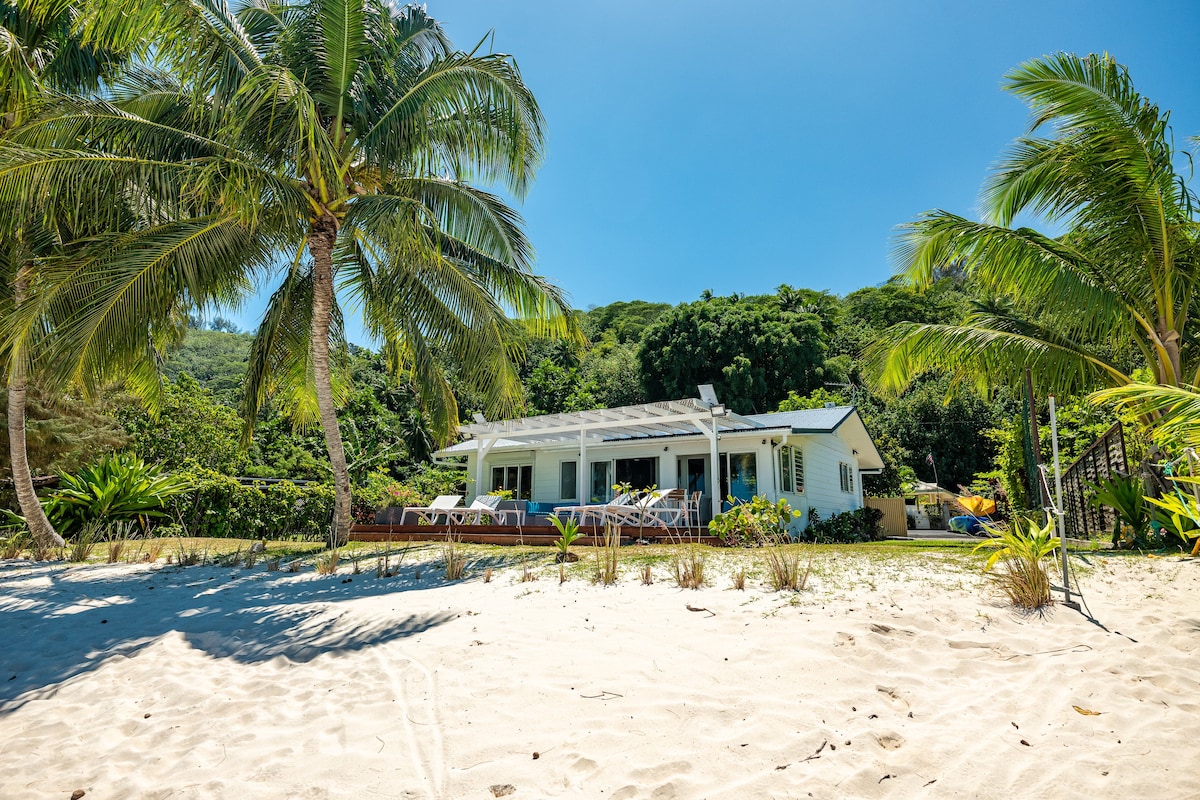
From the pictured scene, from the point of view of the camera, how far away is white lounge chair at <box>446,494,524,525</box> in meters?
15.1

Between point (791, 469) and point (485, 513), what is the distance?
809 cm

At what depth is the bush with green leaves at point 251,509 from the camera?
52.3 feet

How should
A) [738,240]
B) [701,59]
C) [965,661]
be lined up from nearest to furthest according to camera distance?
[965,661] < [701,59] < [738,240]

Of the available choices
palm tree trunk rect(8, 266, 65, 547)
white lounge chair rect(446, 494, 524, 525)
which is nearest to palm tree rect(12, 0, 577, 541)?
palm tree trunk rect(8, 266, 65, 547)

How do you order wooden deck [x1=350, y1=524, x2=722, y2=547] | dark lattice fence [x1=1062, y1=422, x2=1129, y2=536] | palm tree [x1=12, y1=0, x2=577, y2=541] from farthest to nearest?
wooden deck [x1=350, y1=524, x2=722, y2=547]
dark lattice fence [x1=1062, y1=422, x2=1129, y2=536]
palm tree [x1=12, y1=0, x2=577, y2=541]

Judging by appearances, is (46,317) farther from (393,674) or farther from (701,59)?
(701,59)

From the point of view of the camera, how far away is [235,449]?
68.6 ft

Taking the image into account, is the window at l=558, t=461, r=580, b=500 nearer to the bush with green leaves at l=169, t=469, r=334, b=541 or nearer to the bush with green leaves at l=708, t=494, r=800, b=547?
the bush with green leaves at l=169, t=469, r=334, b=541

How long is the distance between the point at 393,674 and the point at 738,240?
2886 centimetres

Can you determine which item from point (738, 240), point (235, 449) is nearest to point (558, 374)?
point (738, 240)

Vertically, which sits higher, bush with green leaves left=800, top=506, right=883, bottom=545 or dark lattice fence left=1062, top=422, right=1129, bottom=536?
dark lattice fence left=1062, top=422, right=1129, bottom=536

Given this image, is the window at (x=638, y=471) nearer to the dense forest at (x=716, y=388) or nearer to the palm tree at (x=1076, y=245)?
the dense forest at (x=716, y=388)

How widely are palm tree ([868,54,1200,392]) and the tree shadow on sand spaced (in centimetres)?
925

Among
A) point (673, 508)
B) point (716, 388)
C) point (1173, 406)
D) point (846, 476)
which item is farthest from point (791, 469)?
point (716, 388)
